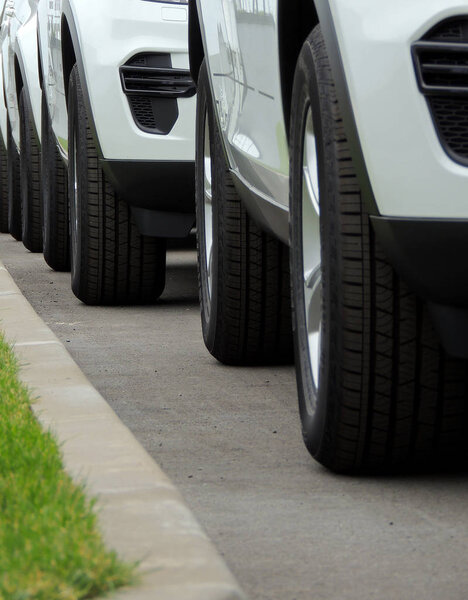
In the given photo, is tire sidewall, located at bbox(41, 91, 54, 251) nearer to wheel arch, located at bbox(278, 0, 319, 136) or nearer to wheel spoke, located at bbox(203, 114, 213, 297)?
Result: wheel spoke, located at bbox(203, 114, 213, 297)

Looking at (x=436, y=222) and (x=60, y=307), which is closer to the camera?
(x=436, y=222)

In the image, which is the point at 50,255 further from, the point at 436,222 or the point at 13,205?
the point at 436,222

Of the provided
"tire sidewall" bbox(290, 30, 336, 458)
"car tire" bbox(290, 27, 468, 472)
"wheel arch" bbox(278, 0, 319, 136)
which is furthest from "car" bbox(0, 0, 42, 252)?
"car tire" bbox(290, 27, 468, 472)

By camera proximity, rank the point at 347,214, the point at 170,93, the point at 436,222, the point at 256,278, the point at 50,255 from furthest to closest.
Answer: the point at 50,255 → the point at 170,93 → the point at 256,278 → the point at 347,214 → the point at 436,222

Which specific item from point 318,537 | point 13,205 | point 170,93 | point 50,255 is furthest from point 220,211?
point 13,205

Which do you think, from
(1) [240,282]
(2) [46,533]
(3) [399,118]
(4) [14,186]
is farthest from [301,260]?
(4) [14,186]

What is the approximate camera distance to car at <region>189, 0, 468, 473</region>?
9.61 feet

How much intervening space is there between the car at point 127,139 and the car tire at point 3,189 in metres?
5.32

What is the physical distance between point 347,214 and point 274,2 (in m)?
0.67

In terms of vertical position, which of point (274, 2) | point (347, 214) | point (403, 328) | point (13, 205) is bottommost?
point (13, 205)

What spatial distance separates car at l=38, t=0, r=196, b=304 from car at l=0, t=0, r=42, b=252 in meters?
2.22

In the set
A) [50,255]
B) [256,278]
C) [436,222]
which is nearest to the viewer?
[436,222]

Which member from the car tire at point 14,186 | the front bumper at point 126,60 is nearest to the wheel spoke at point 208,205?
the front bumper at point 126,60

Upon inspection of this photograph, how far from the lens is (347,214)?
10.4 ft
